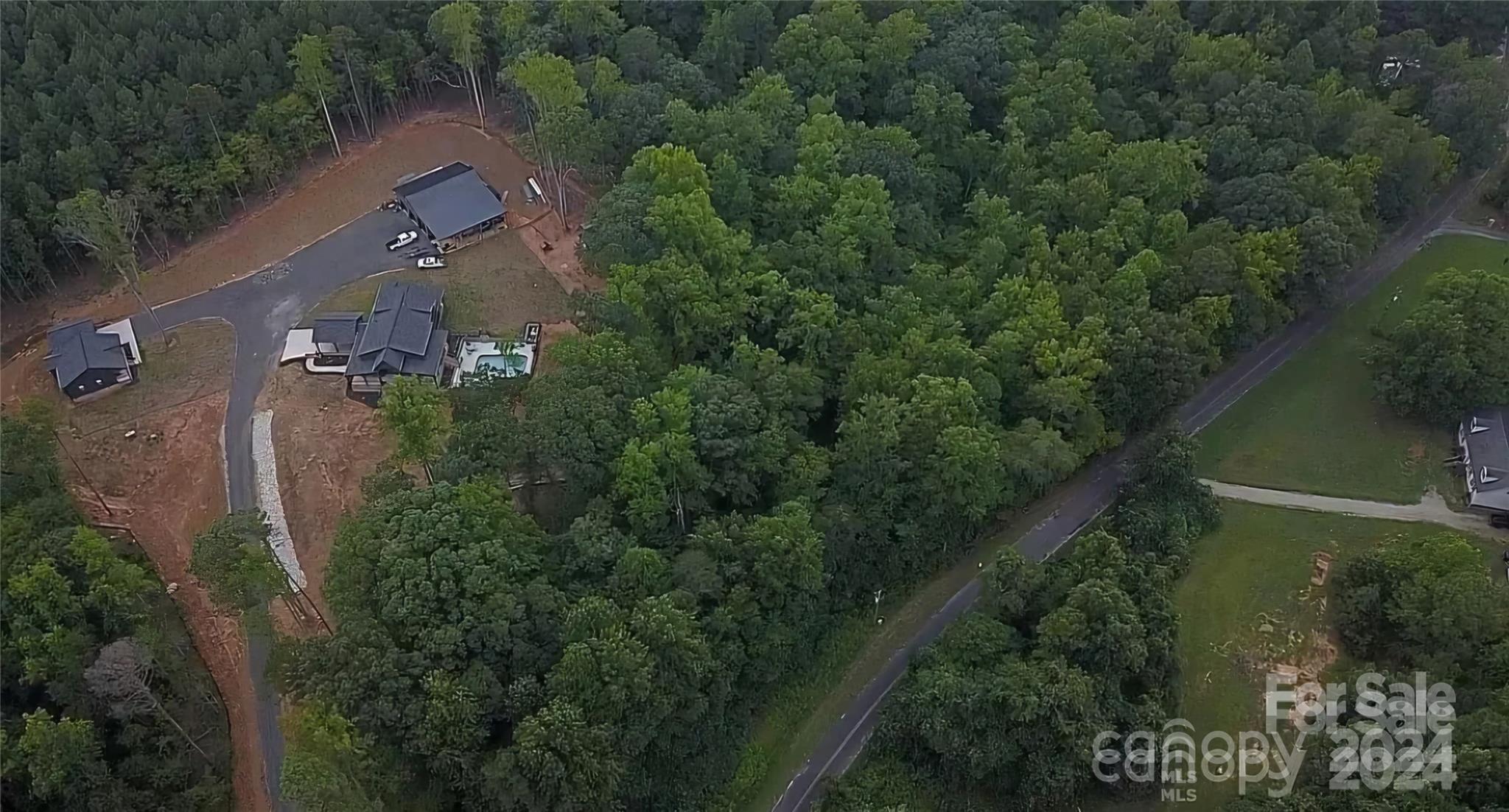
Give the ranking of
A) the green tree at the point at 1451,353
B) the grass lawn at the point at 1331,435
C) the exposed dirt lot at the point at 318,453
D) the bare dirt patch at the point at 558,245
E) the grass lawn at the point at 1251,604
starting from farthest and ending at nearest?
the bare dirt patch at the point at 558,245 < the grass lawn at the point at 1331,435 < the green tree at the point at 1451,353 < the exposed dirt lot at the point at 318,453 < the grass lawn at the point at 1251,604

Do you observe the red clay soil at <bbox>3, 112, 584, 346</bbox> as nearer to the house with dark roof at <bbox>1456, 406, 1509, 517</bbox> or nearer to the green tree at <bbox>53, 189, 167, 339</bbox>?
the green tree at <bbox>53, 189, 167, 339</bbox>

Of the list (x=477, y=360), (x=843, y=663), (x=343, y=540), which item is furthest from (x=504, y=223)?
(x=843, y=663)

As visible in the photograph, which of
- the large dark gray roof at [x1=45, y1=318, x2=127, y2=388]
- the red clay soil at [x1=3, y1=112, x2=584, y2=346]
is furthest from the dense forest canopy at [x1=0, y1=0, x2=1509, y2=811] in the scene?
the large dark gray roof at [x1=45, y1=318, x2=127, y2=388]

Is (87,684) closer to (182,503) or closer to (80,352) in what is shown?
(182,503)

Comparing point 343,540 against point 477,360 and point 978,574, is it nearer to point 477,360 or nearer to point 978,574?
point 477,360

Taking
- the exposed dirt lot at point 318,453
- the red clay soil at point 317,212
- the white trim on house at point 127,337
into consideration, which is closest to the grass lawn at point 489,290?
the red clay soil at point 317,212

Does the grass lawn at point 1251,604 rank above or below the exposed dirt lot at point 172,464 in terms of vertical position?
below

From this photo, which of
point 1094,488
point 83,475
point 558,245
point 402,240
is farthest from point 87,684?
point 1094,488

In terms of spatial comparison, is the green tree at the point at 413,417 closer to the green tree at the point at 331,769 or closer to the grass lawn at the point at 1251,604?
the green tree at the point at 331,769
